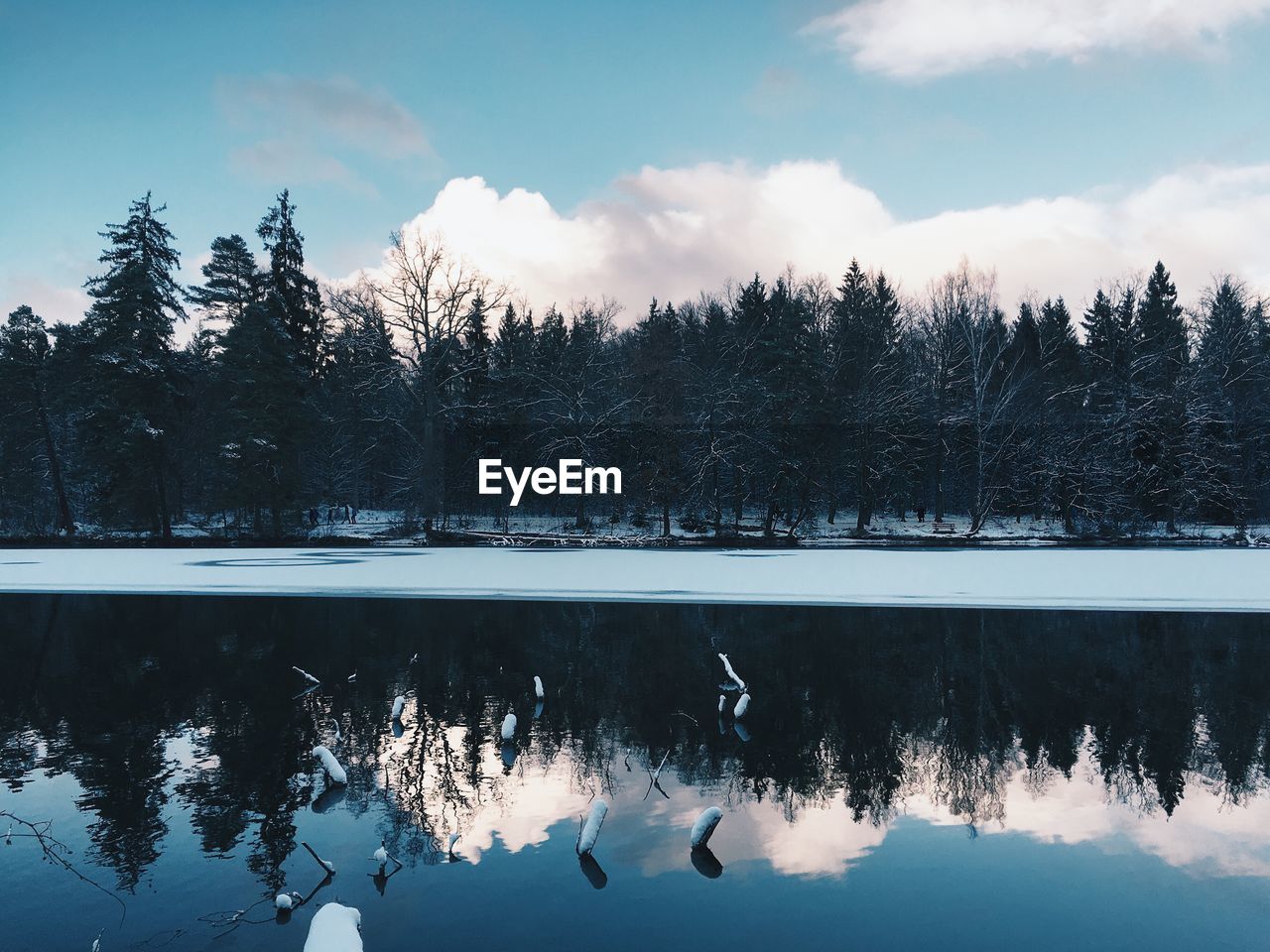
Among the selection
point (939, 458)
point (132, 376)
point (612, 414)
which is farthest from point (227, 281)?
point (939, 458)

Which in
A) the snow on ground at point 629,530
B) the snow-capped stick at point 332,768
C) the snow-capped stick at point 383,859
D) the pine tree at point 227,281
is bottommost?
the snow-capped stick at point 383,859

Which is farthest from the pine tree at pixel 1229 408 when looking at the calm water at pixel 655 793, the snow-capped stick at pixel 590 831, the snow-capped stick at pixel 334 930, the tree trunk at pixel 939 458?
the snow-capped stick at pixel 334 930

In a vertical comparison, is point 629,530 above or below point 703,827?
above

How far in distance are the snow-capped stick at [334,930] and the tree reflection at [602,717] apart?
4.29ft

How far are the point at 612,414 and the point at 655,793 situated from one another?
138ft

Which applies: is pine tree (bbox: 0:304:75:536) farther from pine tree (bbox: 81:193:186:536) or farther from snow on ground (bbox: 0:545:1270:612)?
snow on ground (bbox: 0:545:1270:612)

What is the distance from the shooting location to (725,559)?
34.6 m

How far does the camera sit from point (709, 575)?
27.7m

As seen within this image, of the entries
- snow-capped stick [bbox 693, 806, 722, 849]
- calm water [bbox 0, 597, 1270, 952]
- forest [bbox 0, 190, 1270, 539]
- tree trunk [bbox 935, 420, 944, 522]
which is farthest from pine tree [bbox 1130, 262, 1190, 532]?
snow-capped stick [bbox 693, 806, 722, 849]

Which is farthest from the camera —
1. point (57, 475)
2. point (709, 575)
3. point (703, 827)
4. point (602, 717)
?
point (57, 475)

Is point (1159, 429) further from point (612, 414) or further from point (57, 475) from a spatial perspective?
point (57, 475)

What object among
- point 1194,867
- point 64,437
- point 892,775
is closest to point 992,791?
point 892,775

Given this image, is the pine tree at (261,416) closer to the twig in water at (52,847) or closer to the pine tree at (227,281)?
the pine tree at (227,281)

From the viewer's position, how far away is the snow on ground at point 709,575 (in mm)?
22109
